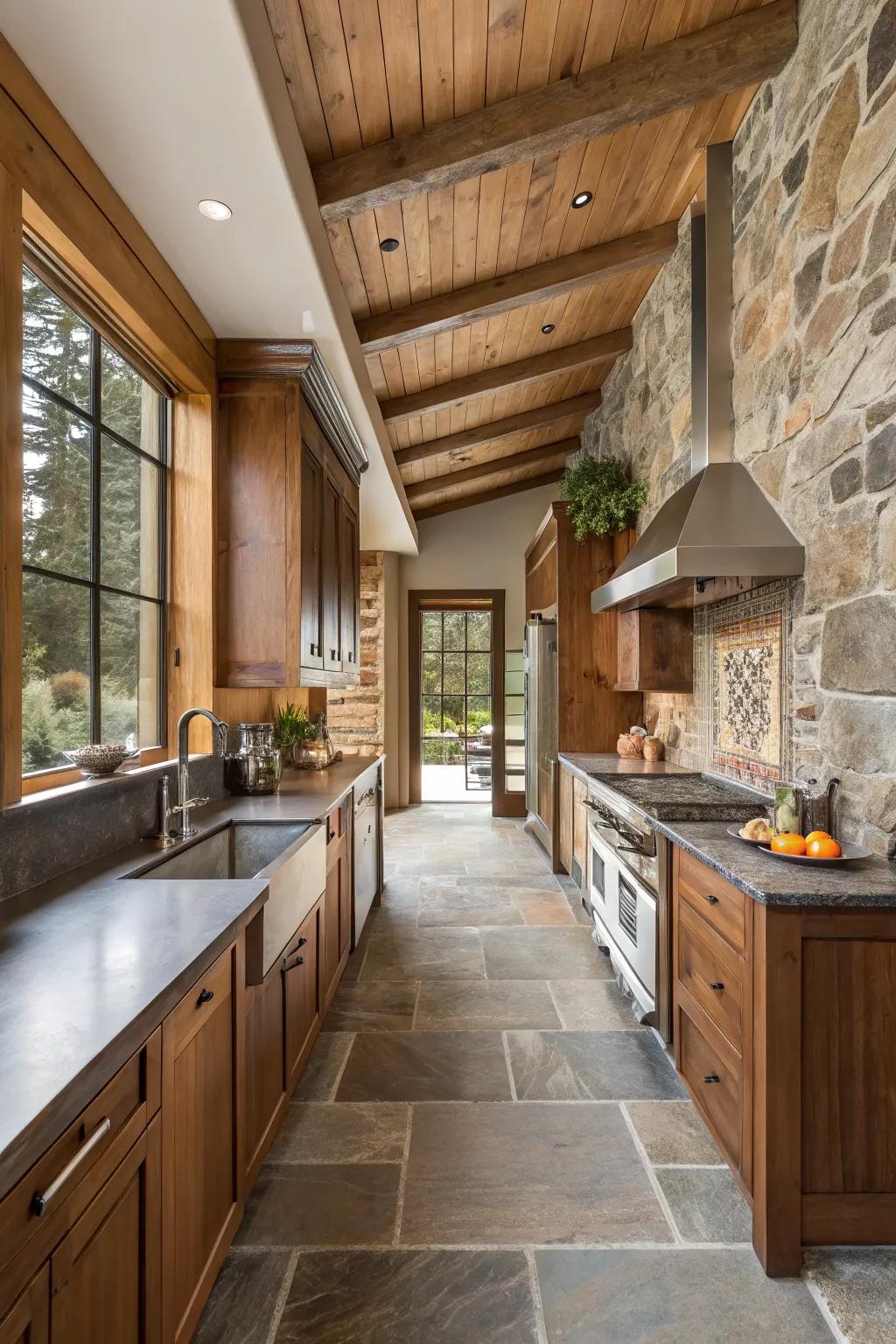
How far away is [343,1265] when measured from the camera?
1563 mm

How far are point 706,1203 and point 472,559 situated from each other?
232 inches

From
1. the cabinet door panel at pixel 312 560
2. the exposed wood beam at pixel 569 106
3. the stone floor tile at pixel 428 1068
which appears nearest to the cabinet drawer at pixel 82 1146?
the stone floor tile at pixel 428 1068

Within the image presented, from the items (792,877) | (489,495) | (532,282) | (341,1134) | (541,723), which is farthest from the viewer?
(489,495)

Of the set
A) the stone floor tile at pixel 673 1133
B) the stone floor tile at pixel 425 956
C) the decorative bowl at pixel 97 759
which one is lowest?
the stone floor tile at pixel 673 1133

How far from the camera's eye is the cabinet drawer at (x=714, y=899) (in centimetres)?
172

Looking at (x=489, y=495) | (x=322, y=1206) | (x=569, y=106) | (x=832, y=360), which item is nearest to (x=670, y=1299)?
(x=322, y=1206)

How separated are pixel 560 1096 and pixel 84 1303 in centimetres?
166

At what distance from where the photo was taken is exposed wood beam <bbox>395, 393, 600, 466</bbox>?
17.8 feet

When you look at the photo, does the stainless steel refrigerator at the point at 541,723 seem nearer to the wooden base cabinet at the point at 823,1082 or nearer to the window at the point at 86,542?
the window at the point at 86,542

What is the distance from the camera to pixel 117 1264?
96cm

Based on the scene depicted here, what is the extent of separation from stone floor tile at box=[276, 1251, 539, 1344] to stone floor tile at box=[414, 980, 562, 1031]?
106 centimetres

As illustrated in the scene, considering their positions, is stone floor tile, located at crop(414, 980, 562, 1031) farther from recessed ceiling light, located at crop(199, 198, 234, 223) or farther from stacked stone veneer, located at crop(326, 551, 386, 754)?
stacked stone veneer, located at crop(326, 551, 386, 754)

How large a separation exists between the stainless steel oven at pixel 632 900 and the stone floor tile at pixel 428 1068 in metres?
0.57

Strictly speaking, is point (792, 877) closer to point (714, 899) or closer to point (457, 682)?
point (714, 899)
